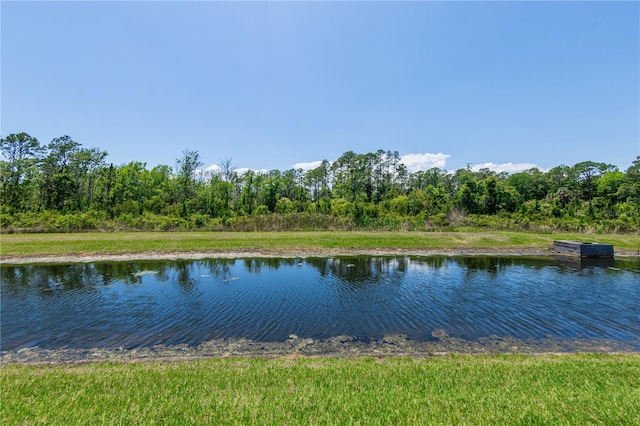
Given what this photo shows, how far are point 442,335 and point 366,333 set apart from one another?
1980 millimetres

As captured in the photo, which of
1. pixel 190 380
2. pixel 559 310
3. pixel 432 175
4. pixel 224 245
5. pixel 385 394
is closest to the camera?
pixel 385 394

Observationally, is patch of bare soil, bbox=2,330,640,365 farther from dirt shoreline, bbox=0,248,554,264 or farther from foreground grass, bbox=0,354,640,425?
dirt shoreline, bbox=0,248,554,264

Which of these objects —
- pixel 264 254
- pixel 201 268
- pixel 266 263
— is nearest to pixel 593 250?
pixel 266 263

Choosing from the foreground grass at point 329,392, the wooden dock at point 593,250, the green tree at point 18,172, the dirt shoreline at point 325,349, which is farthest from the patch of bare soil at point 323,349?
the green tree at point 18,172

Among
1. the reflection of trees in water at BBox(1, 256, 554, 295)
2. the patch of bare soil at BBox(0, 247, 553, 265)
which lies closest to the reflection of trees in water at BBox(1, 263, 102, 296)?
the reflection of trees in water at BBox(1, 256, 554, 295)

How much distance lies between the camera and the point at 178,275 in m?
14.5

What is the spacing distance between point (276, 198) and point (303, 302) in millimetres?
43752

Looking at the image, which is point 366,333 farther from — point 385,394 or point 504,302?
point 504,302

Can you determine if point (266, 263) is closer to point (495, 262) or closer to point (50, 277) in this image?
point (50, 277)

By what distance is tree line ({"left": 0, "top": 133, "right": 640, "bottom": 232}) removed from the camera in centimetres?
3269

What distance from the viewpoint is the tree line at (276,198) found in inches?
1287

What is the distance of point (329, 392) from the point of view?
4.27m

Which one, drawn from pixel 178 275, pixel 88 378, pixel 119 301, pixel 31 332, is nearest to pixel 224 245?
pixel 178 275

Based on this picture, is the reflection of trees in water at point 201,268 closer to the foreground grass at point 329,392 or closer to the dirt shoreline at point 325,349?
the dirt shoreline at point 325,349
